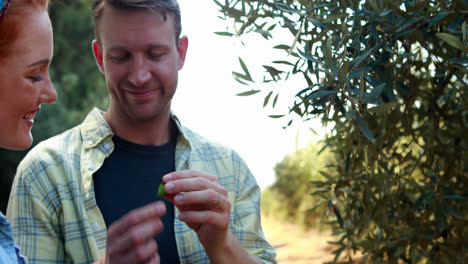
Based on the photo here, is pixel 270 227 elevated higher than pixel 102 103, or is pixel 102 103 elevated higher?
pixel 102 103

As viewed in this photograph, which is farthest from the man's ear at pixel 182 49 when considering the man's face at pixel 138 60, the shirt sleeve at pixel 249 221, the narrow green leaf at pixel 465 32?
the narrow green leaf at pixel 465 32

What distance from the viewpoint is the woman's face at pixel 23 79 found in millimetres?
1100

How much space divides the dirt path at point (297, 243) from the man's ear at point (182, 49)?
468cm

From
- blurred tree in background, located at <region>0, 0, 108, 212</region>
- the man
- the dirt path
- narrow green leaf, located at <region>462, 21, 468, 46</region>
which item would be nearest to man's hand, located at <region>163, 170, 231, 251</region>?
the man

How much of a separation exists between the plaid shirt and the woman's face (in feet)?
1.71

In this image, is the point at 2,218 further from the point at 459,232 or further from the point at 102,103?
the point at 102,103

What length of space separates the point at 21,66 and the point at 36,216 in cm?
65

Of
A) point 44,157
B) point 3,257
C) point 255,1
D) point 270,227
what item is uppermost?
point 255,1

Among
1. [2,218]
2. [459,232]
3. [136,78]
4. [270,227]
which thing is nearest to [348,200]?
[459,232]

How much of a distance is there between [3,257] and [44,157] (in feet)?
2.08

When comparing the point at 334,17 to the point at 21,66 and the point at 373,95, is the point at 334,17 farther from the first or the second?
the point at 21,66

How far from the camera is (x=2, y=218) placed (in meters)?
1.22

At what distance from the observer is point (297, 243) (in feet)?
25.5

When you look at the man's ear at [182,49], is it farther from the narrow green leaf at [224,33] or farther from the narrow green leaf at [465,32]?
the narrow green leaf at [465,32]
